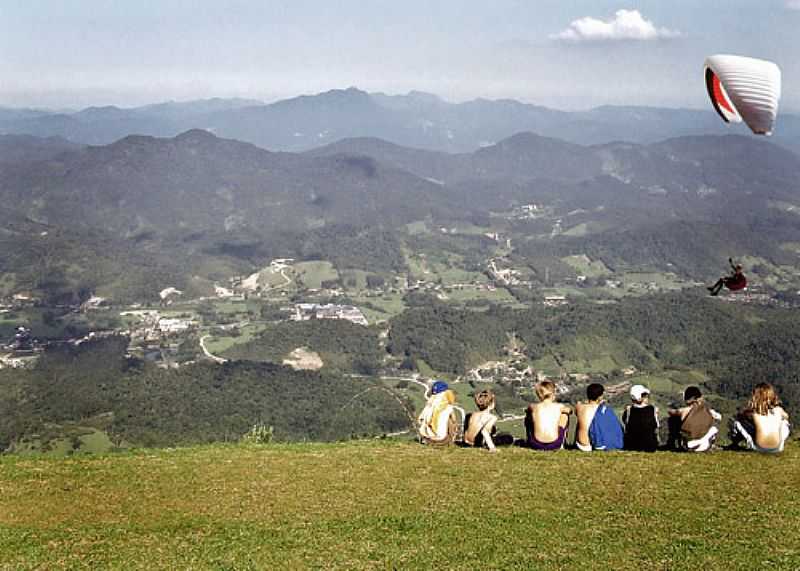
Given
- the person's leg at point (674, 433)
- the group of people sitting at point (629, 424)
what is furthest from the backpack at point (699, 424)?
the person's leg at point (674, 433)

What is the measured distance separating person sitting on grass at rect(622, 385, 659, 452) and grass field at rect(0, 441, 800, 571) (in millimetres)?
616

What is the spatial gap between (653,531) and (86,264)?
196866 millimetres

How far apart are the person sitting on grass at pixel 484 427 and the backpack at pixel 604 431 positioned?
1846mm

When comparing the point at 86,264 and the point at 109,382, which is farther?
the point at 86,264

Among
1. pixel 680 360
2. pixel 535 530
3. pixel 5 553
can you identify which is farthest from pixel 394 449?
pixel 680 360

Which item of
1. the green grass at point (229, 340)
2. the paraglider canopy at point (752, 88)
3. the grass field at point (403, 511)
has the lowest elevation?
the green grass at point (229, 340)

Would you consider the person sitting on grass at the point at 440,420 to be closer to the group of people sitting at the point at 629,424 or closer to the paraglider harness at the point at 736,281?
the group of people sitting at the point at 629,424

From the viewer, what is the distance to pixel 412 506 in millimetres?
12109

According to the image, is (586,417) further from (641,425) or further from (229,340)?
(229,340)

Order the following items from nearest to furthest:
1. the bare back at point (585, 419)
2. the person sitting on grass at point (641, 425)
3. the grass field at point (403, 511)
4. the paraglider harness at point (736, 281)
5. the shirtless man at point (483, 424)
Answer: the grass field at point (403, 511), the person sitting on grass at point (641, 425), the bare back at point (585, 419), the shirtless man at point (483, 424), the paraglider harness at point (736, 281)

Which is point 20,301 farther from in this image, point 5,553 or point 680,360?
point 5,553

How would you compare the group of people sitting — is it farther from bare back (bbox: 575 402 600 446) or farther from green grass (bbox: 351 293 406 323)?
green grass (bbox: 351 293 406 323)

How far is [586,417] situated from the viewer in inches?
592

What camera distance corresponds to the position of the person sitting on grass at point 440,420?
616 inches
